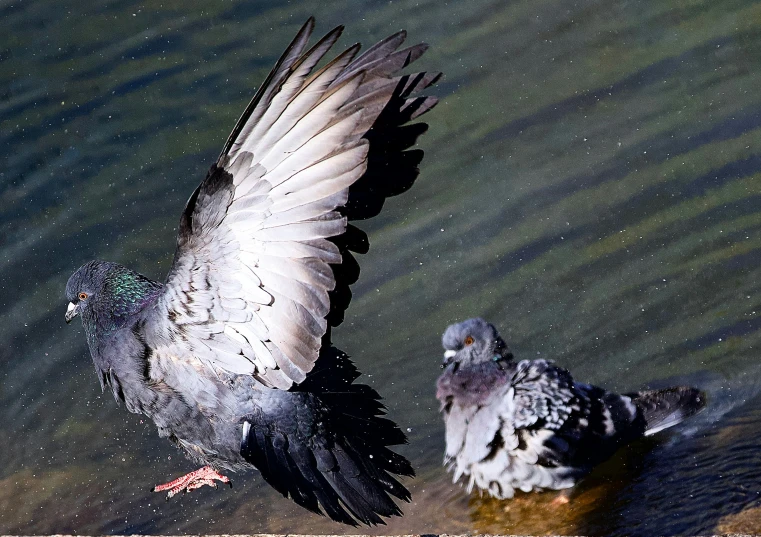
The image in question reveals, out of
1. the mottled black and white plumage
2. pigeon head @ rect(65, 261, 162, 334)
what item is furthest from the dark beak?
the mottled black and white plumage

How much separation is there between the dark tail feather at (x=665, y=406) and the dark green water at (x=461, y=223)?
0.12 meters

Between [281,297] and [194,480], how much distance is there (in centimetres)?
160

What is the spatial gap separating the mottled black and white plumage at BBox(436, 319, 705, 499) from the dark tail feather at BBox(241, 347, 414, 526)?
41 centimetres

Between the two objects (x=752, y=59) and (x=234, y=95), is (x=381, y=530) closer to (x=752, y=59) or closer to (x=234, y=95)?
(x=234, y=95)

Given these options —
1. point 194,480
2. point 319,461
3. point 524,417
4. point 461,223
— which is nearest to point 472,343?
point 524,417

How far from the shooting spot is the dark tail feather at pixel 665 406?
5.01 meters

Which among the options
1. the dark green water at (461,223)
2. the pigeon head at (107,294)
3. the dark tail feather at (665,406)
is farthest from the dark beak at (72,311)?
the dark tail feather at (665,406)

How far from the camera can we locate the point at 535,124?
293 inches

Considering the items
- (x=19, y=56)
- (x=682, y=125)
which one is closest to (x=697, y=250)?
(x=682, y=125)

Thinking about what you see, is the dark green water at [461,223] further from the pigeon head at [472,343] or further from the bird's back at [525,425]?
the pigeon head at [472,343]

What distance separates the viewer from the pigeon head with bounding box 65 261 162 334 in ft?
15.3

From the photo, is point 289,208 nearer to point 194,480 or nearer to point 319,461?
point 319,461

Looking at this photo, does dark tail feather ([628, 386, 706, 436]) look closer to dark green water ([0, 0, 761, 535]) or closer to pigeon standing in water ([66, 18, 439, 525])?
dark green water ([0, 0, 761, 535])

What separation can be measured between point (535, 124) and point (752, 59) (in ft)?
5.58
